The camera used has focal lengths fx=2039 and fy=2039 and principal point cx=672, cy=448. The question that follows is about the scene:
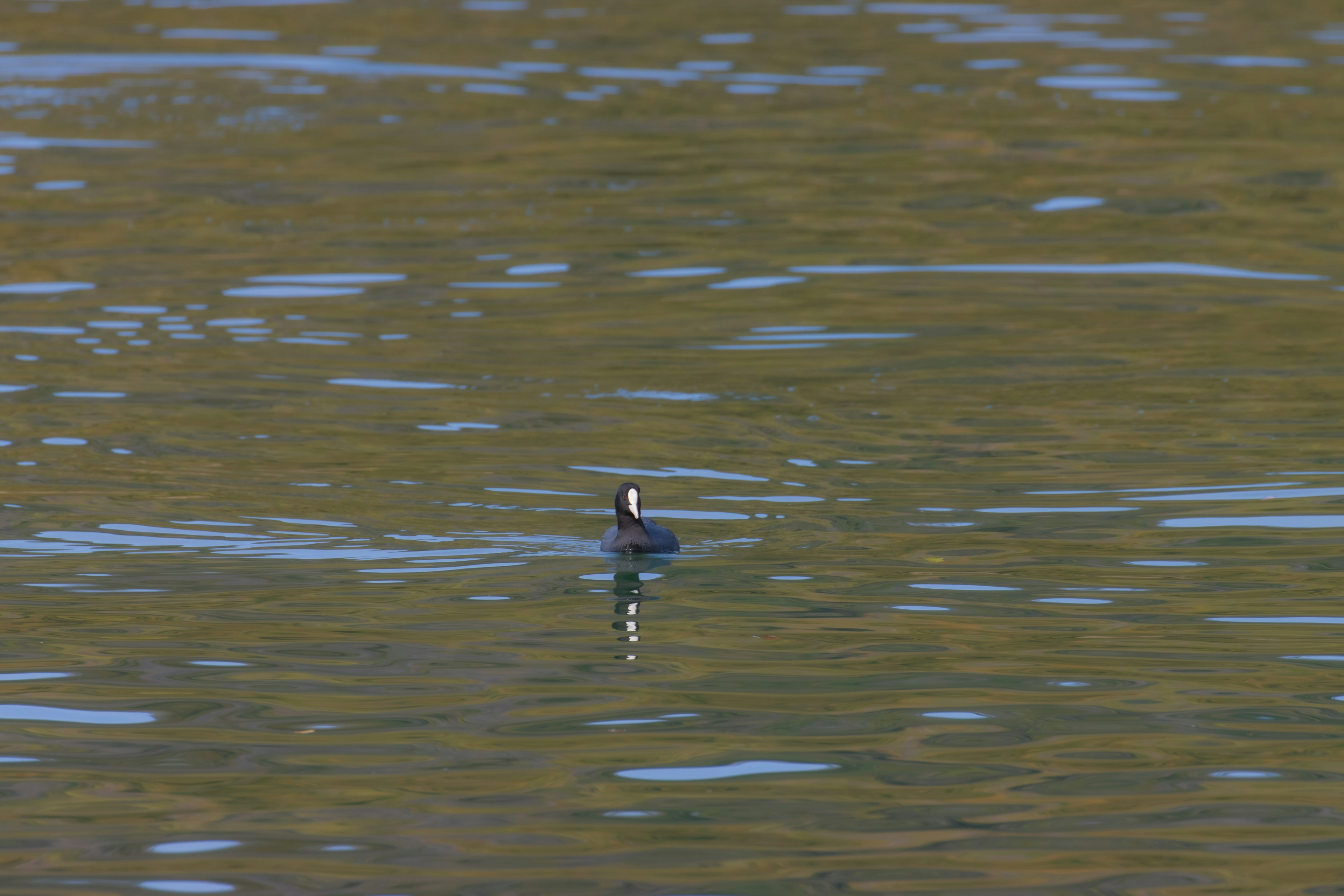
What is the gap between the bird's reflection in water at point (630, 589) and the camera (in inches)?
421

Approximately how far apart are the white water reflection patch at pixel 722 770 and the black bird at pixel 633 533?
10.5 ft

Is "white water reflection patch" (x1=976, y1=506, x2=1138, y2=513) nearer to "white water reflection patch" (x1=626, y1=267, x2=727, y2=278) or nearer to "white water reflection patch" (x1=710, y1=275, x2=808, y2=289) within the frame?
"white water reflection patch" (x1=710, y1=275, x2=808, y2=289)

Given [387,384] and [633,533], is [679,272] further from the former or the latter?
[633,533]

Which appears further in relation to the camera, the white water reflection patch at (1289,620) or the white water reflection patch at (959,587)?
the white water reflection patch at (959,587)

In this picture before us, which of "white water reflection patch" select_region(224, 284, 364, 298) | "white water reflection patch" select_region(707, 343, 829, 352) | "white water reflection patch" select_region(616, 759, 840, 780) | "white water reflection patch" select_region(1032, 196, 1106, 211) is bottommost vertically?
"white water reflection patch" select_region(616, 759, 840, 780)

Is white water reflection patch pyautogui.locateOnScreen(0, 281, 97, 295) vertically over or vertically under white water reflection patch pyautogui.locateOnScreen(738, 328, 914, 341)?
over

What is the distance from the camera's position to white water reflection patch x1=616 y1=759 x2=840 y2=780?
8.52 metres

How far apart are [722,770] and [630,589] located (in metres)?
2.97

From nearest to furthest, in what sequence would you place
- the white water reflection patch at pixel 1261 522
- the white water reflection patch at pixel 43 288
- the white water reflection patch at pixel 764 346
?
the white water reflection patch at pixel 1261 522
the white water reflection patch at pixel 764 346
the white water reflection patch at pixel 43 288

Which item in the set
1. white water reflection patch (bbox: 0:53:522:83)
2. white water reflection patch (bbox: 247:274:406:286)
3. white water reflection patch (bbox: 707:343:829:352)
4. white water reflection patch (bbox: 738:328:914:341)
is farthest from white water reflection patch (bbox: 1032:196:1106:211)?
white water reflection patch (bbox: 0:53:522:83)

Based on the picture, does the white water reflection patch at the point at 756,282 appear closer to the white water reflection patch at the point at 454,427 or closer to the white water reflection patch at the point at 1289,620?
the white water reflection patch at the point at 454,427

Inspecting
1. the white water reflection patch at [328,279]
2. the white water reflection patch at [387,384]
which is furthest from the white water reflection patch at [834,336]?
the white water reflection patch at [328,279]

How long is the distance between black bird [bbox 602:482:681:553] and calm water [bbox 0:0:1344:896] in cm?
20

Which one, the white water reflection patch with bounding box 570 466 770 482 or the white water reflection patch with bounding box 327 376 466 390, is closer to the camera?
the white water reflection patch with bounding box 570 466 770 482
